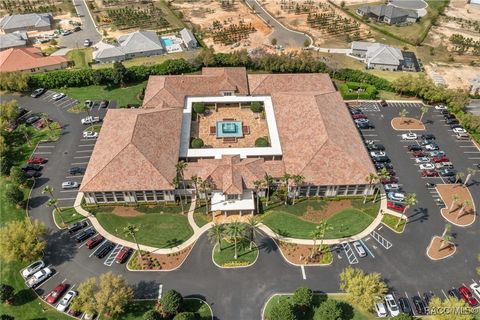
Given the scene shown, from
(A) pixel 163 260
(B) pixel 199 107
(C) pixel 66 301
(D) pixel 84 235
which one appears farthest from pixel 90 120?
(C) pixel 66 301

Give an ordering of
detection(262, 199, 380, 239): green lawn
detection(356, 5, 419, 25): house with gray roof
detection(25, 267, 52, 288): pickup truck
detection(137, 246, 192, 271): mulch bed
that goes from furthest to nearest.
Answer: detection(356, 5, 419, 25): house with gray roof → detection(262, 199, 380, 239): green lawn → detection(137, 246, 192, 271): mulch bed → detection(25, 267, 52, 288): pickup truck

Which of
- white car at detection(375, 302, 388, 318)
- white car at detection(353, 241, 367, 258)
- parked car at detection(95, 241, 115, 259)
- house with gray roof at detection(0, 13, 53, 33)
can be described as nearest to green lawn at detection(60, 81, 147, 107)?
parked car at detection(95, 241, 115, 259)

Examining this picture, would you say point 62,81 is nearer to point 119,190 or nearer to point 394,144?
point 119,190

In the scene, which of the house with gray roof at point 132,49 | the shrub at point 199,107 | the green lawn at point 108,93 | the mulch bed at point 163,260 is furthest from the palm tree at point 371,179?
the house with gray roof at point 132,49

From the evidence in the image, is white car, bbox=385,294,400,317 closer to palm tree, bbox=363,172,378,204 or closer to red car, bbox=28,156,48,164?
palm tree, bbox=363,172,378,204

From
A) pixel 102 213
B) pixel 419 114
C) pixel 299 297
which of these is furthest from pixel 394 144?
pixel 102 213

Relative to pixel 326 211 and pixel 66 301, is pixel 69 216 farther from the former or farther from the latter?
pixel 326 211
